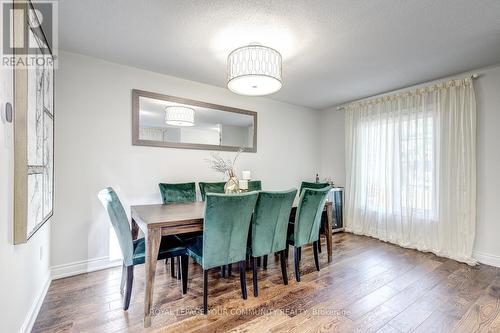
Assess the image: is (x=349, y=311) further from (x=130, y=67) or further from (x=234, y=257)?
(x=130, y=67)

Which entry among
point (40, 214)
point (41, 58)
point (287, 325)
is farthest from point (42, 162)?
point (287, 325)

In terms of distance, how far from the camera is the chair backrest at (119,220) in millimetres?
1671

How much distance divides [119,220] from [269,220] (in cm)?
120

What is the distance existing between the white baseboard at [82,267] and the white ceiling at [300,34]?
7.45ft

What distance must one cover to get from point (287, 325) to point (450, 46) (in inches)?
118

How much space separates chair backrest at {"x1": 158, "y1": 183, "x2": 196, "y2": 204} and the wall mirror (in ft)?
1.87

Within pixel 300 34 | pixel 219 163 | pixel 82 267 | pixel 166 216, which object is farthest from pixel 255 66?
pixel 82 267

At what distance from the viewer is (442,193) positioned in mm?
3062

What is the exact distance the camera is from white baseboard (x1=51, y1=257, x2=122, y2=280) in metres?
2.39

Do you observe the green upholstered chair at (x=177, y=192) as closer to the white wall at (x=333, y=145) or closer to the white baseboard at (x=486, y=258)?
the white wall at (x=333, y=145)

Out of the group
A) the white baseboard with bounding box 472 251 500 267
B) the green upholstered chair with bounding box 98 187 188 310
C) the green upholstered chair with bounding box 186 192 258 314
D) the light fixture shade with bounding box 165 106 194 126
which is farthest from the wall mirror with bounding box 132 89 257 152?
the white baseboard with bounding box 472 251 500 267

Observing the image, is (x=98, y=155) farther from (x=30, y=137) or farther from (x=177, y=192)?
(x=30, y=137)

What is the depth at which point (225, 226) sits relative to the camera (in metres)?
1.83

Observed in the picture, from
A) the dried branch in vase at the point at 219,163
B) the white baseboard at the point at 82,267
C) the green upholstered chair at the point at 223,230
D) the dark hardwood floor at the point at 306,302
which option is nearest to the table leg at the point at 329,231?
the dark hardwood floor at the point at 306,302
